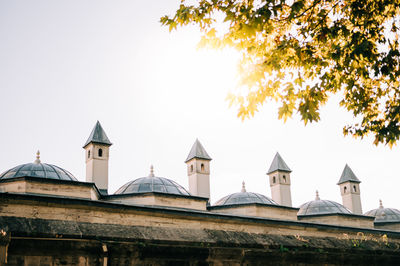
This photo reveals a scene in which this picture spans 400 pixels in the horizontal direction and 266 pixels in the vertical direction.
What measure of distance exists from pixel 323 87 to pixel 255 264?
17.2 ft

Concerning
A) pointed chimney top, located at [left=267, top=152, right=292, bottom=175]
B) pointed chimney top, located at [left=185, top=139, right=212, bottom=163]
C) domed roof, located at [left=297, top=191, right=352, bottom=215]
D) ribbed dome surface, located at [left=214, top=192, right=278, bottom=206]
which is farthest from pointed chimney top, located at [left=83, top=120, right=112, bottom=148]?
domed roof, located at [left=297, top=191, right=352, bottom=215]

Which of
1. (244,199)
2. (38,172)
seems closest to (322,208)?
(244,199)

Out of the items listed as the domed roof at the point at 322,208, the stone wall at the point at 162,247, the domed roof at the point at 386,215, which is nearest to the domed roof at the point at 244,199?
the domed roof at the point at 322,208

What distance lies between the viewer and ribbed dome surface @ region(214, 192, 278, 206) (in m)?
22.7

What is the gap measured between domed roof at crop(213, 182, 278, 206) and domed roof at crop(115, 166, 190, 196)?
410cm

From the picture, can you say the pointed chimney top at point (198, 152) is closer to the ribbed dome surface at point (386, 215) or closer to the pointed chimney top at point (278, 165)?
the pointed chimney top at point (278, 165)

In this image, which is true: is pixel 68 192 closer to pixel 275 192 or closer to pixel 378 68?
pixel 378 68

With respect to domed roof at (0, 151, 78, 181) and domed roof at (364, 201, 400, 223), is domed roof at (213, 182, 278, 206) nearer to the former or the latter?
domed roof at (0, 151, 78, 181)

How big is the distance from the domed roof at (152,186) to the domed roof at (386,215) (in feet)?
63.4

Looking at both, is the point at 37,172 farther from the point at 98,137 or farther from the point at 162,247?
the point at 162,247

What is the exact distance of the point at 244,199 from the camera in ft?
74.8

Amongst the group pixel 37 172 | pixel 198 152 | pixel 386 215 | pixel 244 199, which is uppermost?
pixel 198 152

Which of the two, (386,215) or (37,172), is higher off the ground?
(37,172)

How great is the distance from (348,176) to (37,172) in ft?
76.5
